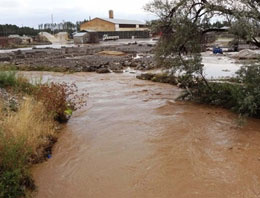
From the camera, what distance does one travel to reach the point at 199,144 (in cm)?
622

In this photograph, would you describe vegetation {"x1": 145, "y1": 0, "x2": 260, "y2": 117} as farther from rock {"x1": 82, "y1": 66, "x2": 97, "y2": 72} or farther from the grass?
rock {"x1": 82, "y1": 66, "x2": 97, "y2": 72}

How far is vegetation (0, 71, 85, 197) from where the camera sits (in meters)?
4.19

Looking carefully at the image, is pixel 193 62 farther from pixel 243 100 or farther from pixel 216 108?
pixel 243 100

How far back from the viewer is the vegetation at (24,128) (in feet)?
13.8

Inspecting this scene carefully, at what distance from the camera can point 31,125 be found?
19.0 feet

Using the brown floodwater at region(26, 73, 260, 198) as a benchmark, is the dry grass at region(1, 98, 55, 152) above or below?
above

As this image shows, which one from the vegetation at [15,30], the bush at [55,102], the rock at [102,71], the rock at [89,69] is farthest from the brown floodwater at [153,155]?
the vegetation at [15,30]

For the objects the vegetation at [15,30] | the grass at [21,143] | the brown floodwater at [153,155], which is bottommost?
the brown floodwater at [153,155]

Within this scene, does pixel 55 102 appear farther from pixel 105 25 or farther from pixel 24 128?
pixel 105 25

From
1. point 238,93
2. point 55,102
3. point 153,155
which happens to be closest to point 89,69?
point 55,102

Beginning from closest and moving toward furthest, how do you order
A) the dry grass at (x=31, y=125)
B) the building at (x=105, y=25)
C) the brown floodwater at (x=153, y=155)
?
the brown floodwater at (x=153, y=155)
the dry grass at (x=31, y=125)
the building at (x=105, y=25)

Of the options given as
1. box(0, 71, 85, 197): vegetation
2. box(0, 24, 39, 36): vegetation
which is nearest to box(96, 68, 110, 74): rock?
box(0, 71, 85, 197): vegetation

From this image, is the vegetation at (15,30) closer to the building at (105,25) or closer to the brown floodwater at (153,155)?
the building at (105,25)

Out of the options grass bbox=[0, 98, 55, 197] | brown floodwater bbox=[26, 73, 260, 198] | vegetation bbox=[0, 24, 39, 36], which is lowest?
brown floodwater bbox=[26, 73, 260, 198]
